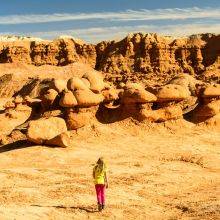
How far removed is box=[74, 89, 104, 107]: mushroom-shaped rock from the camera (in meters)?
23.8

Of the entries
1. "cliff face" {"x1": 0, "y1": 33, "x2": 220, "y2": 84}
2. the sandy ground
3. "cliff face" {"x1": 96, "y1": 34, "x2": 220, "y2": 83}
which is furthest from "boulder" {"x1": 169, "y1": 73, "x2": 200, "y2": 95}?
"cliff face" {"x1": 96, "y1": 34, "x2": 220, "y2": 83}

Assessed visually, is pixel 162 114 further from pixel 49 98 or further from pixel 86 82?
pixel 49 98

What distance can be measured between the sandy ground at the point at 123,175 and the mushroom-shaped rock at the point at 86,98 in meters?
1.04

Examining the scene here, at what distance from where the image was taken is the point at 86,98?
78.5ft

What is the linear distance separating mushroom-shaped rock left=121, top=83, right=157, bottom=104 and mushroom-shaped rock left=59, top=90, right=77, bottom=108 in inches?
106

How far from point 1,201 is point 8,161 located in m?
6.53

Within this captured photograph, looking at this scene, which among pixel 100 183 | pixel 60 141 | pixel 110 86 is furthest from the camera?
pixel 110 86

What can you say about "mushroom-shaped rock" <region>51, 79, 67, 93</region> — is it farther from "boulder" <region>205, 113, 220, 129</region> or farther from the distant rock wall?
the distant rock wall

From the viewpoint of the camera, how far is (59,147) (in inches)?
859

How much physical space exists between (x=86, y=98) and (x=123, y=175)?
21.0 ft

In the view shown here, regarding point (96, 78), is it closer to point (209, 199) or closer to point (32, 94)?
point (209, 199)

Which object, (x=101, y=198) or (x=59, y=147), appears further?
(x=59, y=147)

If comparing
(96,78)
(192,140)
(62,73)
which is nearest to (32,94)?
(62,73)

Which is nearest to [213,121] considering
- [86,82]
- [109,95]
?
[109,95]
